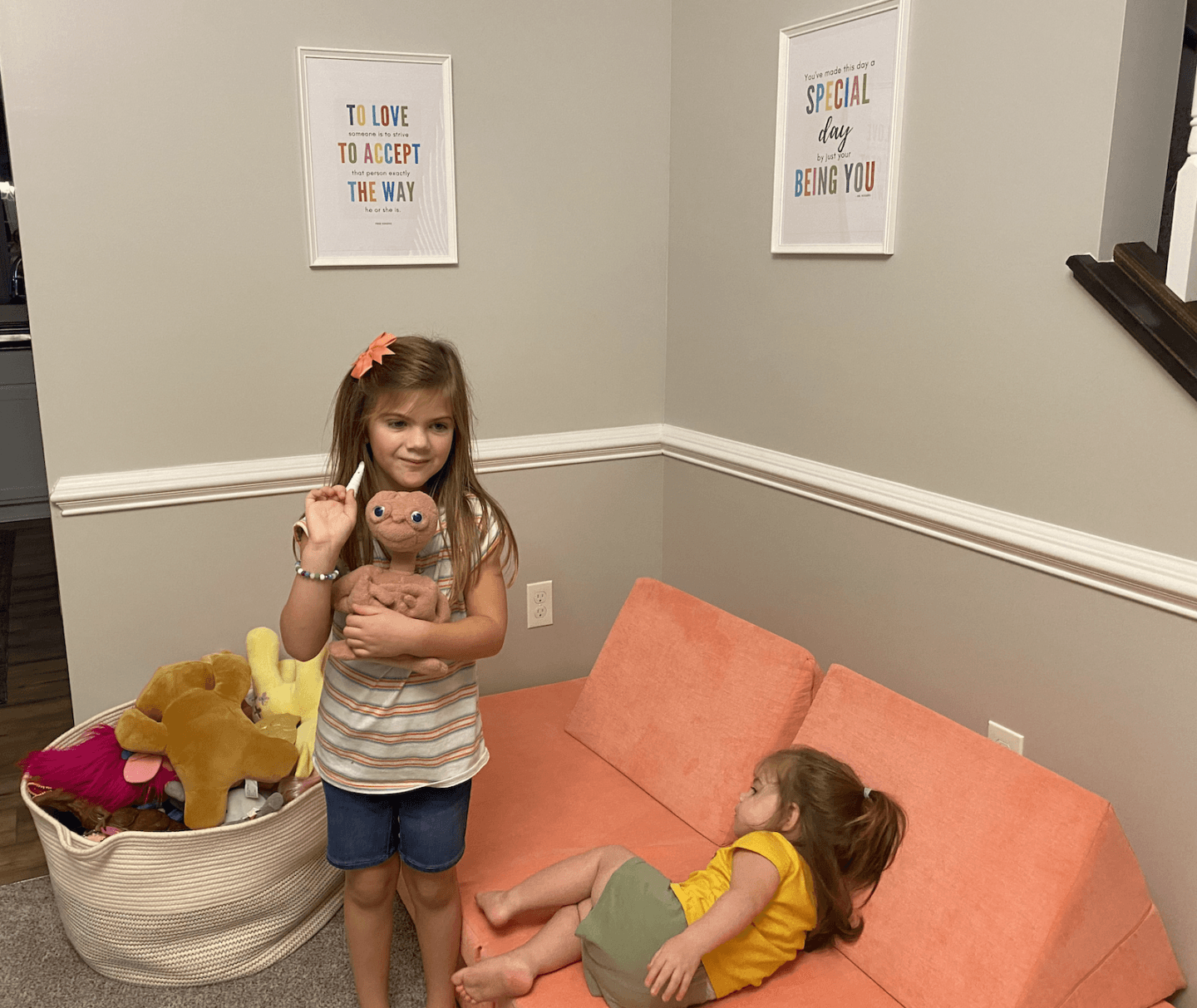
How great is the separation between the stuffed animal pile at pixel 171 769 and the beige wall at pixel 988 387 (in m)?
1.14

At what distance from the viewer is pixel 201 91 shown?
2068mm

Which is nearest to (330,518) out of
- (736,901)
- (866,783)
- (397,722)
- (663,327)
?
(397,722)

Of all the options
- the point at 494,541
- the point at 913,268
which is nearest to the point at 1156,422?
the point at 913,268

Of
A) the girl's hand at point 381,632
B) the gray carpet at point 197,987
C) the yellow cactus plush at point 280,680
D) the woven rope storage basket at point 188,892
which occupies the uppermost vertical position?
the girl's hand at point 381,632

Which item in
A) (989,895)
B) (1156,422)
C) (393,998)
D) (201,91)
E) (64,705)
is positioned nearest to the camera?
(989,895)

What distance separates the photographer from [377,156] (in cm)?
223

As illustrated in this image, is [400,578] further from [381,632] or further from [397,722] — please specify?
[397,722]

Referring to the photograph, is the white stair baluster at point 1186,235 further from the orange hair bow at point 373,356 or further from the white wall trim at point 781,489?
the orange hair bow at point 373,356

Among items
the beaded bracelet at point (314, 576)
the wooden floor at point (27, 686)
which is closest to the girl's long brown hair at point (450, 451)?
the beaded bracelet at point (314, 576)

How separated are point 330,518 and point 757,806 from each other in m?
0.79

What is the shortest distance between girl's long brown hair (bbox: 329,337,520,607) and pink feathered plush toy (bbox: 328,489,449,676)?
0.07 meters

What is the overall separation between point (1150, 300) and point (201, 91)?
1.78 meters

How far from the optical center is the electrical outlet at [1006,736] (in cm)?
181

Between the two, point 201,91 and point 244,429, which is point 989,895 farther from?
point 201,91
